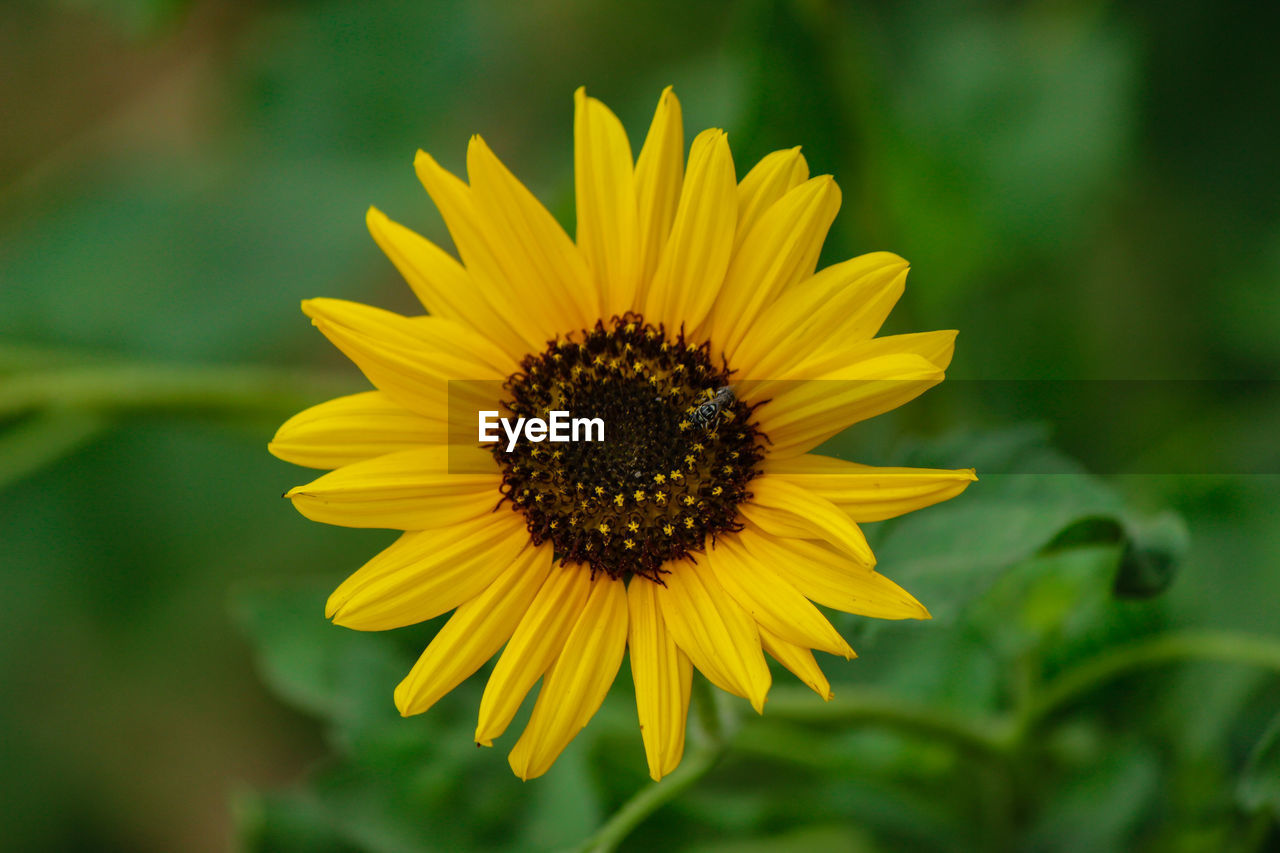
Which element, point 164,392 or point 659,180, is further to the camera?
point 164,392

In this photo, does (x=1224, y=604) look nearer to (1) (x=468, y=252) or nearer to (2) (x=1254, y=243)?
(2) (x=1254, y=243)

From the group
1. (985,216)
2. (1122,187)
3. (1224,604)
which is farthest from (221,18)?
(1224,604)

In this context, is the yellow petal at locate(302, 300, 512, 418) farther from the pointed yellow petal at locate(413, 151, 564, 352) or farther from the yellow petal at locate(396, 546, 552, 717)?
the yellow petal at locate(396, 546, 552, 717)

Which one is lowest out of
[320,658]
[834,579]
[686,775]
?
[686,775]

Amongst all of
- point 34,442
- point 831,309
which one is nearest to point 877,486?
point 831,309

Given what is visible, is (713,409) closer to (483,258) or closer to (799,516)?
(799,516)
